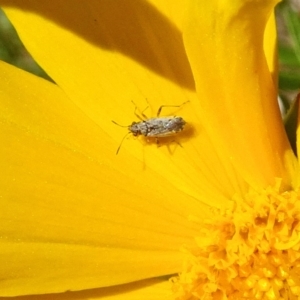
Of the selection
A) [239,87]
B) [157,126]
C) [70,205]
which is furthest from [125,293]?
[239,87]

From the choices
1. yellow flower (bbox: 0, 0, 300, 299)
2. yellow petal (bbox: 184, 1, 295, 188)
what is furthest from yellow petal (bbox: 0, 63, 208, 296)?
yellow petal (bbox: 184, 1, 295, 188)

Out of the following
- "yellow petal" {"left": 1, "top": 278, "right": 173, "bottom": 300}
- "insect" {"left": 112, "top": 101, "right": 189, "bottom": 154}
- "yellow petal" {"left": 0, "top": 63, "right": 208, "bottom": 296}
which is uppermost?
"insect" {"left": 112, "top": 101, "right": 189, "bottom": 154}

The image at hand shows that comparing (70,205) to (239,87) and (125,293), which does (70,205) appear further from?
(239,87)

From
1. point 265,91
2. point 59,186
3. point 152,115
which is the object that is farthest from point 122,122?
point 265,91

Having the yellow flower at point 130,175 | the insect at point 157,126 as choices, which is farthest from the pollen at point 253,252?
the insect at point 157,126

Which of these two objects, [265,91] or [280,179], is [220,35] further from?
[280,179]

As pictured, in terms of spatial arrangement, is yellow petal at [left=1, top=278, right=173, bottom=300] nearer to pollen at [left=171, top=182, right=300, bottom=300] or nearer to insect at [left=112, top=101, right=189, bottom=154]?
pollen at [left=171, top=182, right=300, bottom=300]
